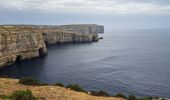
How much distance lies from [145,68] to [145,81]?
1892 cm

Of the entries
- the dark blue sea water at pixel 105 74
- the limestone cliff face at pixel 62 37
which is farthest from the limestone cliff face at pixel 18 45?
the limestone cliff face at pixel 62 37

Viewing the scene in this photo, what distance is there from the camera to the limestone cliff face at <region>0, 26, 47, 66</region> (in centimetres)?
9156

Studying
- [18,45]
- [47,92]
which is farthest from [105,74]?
[47,92]

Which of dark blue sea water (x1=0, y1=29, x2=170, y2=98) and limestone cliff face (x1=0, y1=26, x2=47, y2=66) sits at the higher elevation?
limestone cliff face (x1=0, y1=26, x2=47, y2=66)

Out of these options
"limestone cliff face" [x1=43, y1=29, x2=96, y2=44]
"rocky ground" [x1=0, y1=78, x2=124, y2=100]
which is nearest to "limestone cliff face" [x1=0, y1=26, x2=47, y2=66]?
"limestone cliff face" [x1=43, y1=29, x2=96, y2=44]

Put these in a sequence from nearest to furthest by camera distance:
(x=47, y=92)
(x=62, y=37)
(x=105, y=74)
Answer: (x=47, y=92), (x=105, y=74), (x=62, y=37)

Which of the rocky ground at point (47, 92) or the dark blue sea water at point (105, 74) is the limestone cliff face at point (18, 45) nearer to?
the dark blue sea water at point (105, 74)

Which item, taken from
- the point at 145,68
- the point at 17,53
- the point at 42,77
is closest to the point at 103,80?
the point at 42,77

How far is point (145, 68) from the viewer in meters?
88.2

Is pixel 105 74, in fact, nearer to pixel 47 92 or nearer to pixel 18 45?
pixel 18 45

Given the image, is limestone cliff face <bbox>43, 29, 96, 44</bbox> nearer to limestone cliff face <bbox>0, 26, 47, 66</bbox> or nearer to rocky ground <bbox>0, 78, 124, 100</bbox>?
limestone cliff face <bbox>0, 26, 47, 66</bbox>

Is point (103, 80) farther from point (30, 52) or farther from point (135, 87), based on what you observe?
point (30, 52)

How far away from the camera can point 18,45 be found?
335 ft

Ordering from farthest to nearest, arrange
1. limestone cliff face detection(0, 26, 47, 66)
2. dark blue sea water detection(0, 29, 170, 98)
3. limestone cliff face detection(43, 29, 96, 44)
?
1. limestone cliff face detection(43, 29, 96, 44)
2. limestone cliff face detection(0, 26, 47, 66)
3. dark blue sea water detection(0, 29, 170, 98)
